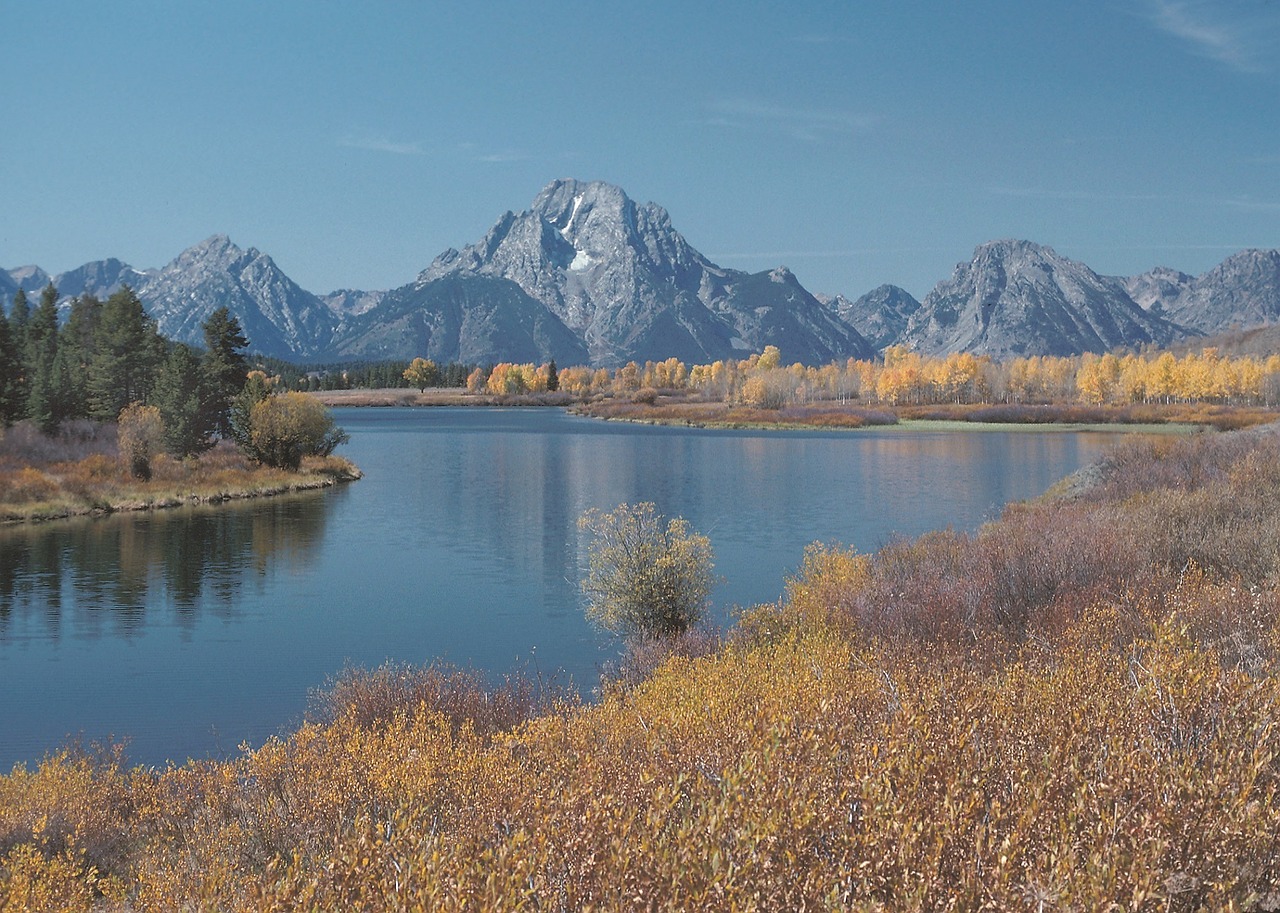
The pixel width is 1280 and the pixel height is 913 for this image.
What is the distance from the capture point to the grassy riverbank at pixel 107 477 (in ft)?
158

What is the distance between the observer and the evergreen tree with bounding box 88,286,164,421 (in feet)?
219

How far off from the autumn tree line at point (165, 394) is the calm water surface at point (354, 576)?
23.3 feet

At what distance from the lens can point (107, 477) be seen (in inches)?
2125

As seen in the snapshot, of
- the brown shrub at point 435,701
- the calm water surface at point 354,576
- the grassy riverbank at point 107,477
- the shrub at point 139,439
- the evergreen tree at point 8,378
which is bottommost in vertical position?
the calm water surface at point 354,576

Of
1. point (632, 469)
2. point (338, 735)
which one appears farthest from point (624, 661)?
point (632, 469)

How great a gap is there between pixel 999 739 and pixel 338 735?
31.6ft

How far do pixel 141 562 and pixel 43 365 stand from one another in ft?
145

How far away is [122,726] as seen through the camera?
1897cm

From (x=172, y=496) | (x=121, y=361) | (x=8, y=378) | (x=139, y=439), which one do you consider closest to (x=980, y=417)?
(x=121, y=361)

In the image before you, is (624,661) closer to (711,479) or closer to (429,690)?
(429,690)

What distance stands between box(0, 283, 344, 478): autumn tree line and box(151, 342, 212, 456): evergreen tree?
66 mm

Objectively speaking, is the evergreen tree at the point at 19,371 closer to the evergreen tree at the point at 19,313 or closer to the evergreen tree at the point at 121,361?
the evergreen tree at the point at 19,313

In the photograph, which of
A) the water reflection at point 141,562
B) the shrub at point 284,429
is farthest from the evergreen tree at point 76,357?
the water reflection at point 141,562

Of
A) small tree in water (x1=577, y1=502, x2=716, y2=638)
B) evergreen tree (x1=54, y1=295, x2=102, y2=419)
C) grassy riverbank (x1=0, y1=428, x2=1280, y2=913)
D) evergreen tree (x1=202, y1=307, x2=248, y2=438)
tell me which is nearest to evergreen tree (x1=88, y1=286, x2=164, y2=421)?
evergreen tree (x1=54, y1=295, x2=102, y2=419)
